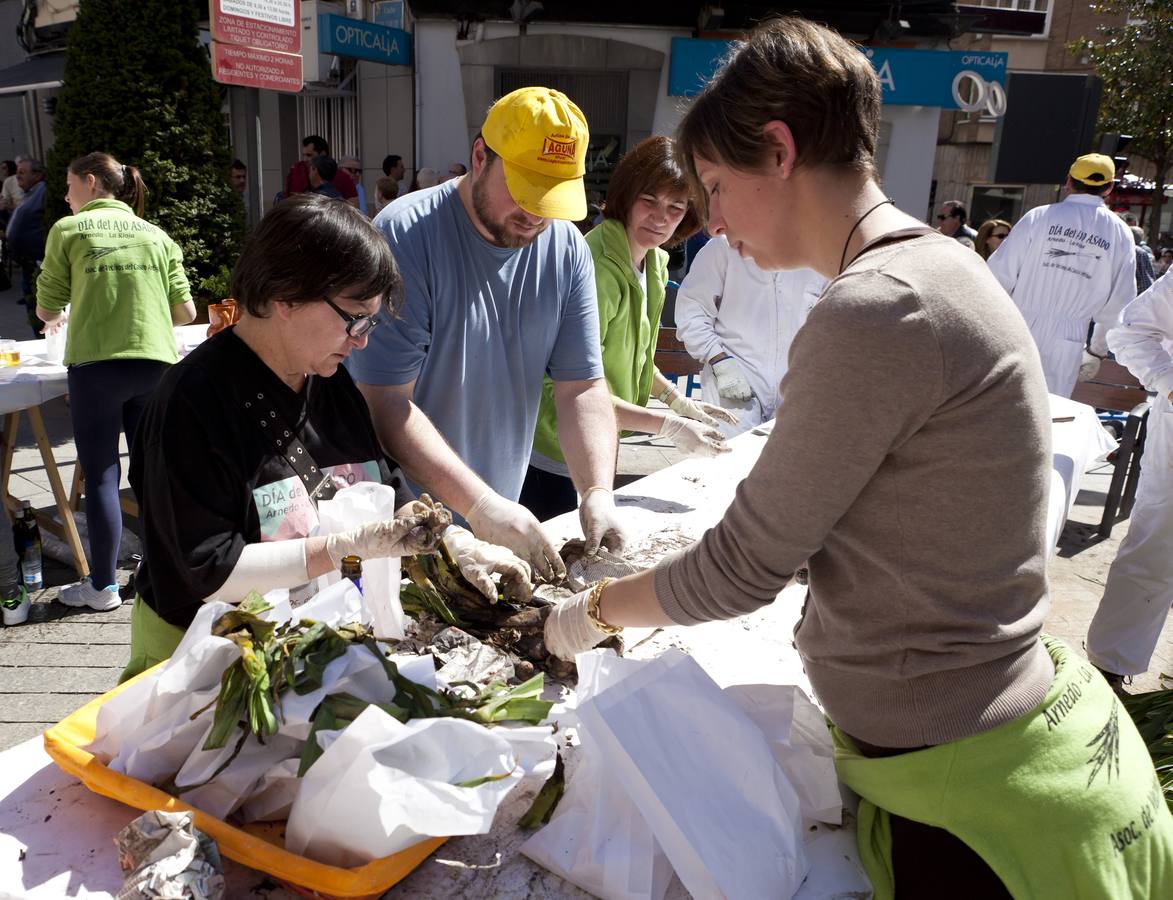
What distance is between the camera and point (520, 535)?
→ 82.7 inches

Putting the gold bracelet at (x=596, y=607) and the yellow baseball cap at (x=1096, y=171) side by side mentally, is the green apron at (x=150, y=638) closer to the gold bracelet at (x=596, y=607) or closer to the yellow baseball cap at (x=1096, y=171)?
the gold bracelet at (x=596, y=607)

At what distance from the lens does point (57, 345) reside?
4434 millimetres

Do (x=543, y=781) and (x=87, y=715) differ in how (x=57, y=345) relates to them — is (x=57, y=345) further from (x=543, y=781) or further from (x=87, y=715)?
(x=543, y=781)

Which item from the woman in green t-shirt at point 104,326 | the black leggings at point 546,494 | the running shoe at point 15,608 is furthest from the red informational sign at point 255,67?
the black leggings at point 546,494

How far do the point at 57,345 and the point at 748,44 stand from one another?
4.21 m

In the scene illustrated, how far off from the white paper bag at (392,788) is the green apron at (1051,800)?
0.55 m

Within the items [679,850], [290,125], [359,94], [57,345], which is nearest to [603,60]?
[359,94]

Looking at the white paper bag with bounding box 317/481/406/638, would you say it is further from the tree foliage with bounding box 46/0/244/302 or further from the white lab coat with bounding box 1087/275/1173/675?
the tree foliage with bounding box 46/0/244/302

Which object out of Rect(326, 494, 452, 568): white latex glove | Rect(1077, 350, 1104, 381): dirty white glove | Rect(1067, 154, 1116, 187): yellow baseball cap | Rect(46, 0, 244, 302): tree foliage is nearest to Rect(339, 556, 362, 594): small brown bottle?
Rect(326, 494, 452, 568): white latex glove

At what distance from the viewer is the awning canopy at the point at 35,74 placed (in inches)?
593

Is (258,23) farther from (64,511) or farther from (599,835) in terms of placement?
(599,835)

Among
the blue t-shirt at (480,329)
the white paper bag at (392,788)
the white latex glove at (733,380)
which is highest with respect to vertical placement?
the blue t-shirt at (480,329)

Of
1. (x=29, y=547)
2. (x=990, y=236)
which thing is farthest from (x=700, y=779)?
(x=990, y=236)

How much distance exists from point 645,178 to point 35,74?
16920mm
